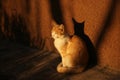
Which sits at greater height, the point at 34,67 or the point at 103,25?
the point at 103,25

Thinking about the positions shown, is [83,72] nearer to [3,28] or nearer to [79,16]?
[79,16]

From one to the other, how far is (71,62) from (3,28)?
134 inches

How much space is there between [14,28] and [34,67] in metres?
2.23

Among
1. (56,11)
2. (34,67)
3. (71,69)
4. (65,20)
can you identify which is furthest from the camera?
(56,11)

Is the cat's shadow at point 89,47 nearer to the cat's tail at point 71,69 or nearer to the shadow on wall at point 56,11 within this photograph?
the cat's tail at point 71,69

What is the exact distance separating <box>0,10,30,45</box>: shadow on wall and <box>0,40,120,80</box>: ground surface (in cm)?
40

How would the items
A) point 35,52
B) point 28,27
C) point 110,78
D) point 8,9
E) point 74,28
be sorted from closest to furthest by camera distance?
point 110,78 → point 74,28 → point 35,52 → point 28,27 → point 8,9

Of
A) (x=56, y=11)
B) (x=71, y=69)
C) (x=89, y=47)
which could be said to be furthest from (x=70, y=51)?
(x=56, y=11)

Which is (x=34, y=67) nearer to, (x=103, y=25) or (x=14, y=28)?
(x=103, y=25)

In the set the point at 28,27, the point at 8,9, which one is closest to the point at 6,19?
the point at 8,9

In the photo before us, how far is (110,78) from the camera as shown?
493 centimetres

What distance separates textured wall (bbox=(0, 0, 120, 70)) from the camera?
5.12 metres

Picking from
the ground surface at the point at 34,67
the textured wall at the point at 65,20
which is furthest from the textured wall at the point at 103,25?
the ground surface at the point at 34,67

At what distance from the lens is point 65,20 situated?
593 centimetres
